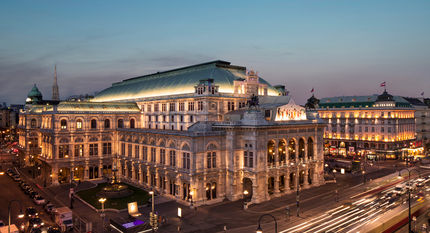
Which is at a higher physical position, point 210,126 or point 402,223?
point 210,126

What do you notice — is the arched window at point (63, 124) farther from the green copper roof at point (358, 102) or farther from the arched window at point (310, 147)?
the green copper roof at point (358, 102)

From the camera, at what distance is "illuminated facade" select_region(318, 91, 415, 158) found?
115750 millimetres

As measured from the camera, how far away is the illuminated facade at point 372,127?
115750 mm

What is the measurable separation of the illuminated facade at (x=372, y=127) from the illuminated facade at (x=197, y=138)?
155 feet

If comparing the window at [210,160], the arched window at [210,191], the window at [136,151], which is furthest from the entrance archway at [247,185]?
the window at [136,151]

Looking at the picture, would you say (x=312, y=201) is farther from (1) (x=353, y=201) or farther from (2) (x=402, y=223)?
(2) (x=402, y=223)

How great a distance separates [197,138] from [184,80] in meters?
26.8

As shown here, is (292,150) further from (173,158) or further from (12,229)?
(12,229)

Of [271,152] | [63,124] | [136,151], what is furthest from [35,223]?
[271,152]

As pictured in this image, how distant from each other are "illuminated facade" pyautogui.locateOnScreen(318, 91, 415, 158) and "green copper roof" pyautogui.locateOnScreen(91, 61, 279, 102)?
5460cm

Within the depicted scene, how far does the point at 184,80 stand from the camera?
8275cm

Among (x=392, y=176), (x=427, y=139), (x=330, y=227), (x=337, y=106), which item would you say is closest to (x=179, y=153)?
(x=330, y=227)

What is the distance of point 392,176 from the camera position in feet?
279

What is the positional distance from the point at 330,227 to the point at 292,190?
23.3 meters
